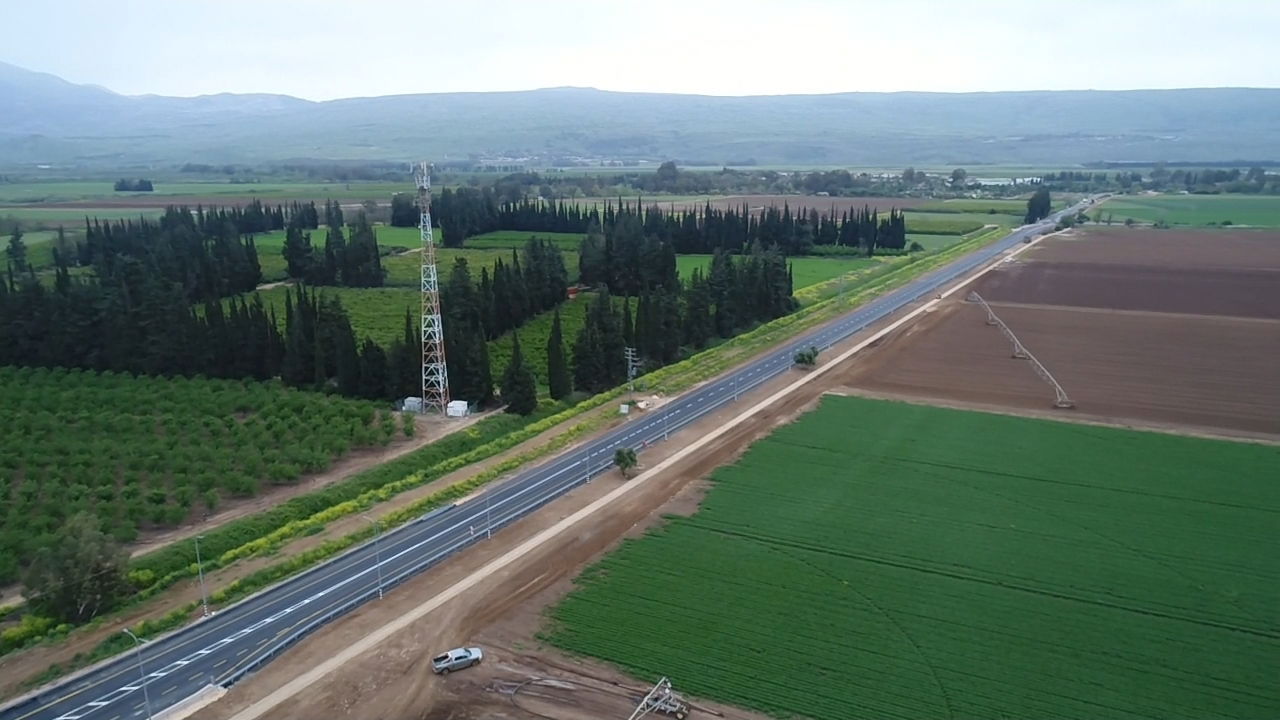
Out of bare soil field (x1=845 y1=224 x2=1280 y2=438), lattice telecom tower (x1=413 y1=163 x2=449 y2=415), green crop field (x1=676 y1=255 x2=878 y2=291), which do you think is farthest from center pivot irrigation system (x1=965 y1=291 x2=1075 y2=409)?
lattice telecom tower (x1=413 y1=163 x2=449 y2=415)

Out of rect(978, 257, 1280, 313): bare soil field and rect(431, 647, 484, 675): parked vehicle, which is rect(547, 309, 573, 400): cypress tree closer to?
rect(431, 647, 484, 675): parked vehicle

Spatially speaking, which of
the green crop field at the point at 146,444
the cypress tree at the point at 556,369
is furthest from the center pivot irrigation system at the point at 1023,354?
the green crop field at the point at 146,444

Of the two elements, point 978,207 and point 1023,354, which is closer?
point 1023,354

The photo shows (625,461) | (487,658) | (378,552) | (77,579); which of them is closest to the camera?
(487,658)

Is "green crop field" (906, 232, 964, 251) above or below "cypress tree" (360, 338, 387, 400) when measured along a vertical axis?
above

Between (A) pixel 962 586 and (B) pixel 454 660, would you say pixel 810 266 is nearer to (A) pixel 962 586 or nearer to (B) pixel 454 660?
(A) pixel 962 586

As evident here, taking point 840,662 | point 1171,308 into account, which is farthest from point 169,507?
point 1171,308

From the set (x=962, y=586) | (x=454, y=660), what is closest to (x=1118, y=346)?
(x=962, y=586)
